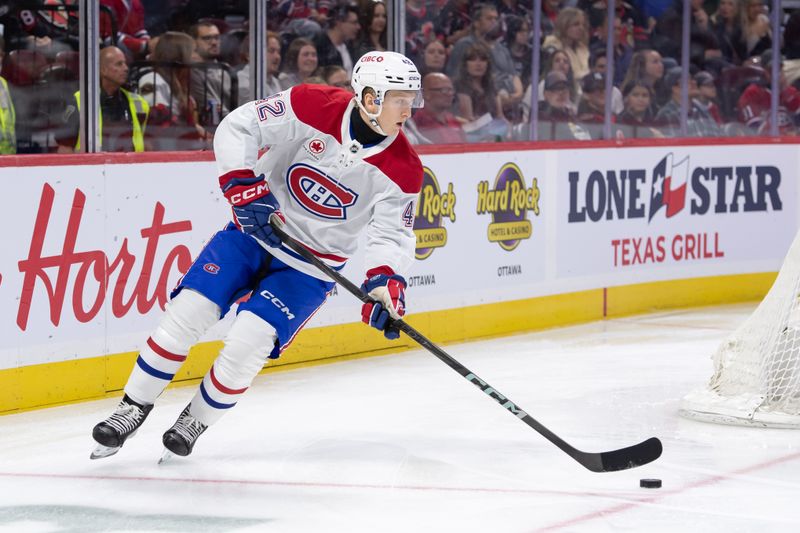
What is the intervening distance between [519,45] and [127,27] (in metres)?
2.53

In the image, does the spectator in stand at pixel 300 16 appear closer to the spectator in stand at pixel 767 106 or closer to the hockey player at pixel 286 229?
the hockey player at pixel 286 229

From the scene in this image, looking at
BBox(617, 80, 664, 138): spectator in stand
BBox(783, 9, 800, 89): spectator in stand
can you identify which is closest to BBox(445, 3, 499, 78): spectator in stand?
BBox(617, 80, 664, 138): spectator in stand

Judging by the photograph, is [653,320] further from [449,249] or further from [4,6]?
[4,6]

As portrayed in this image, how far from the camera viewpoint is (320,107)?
12.9 feet

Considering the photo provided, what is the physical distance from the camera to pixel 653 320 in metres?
7.24

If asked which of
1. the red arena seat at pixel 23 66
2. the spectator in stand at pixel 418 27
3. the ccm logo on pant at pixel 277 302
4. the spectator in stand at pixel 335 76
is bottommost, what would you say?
the ccm logo on pant at pixel 277 302

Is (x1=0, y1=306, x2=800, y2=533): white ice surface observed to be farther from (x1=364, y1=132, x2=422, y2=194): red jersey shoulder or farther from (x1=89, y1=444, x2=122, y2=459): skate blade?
(x1=364, y1=132, x2=422, y2=194): red jersey shoulder

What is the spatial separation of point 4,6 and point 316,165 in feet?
5.47

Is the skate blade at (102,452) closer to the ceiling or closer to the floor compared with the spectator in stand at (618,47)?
closer to the floor

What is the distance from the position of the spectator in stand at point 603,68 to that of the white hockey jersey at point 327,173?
A: 3.87 m

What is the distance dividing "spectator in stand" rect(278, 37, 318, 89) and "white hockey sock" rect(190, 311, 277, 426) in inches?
96.8

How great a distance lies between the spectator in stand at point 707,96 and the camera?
8.20m

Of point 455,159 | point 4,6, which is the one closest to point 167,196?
point 4,6

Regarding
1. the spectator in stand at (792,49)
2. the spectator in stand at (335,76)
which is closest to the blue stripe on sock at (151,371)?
the spectator in stand at (335,76)
